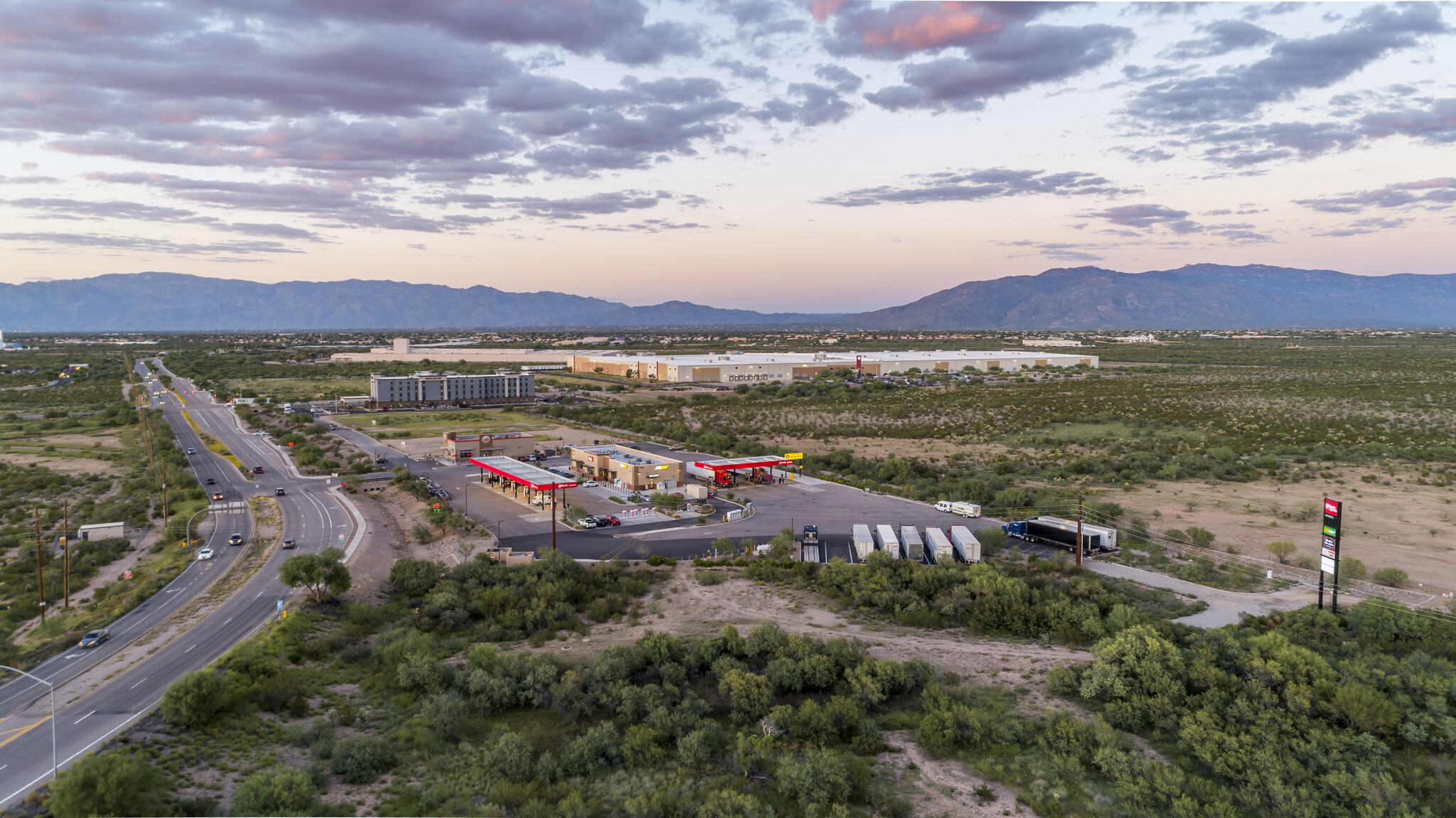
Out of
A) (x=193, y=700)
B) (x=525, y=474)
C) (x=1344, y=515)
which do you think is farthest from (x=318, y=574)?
(x=1344, y=515)

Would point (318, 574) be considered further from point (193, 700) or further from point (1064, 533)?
point (1064, 533)

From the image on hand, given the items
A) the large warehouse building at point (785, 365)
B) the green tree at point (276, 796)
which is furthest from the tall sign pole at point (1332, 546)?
the large warehouse building at point (785, 365)

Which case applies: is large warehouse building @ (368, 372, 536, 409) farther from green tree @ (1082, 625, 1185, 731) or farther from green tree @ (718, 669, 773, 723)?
Answer: green tree @ (1082, 625, 1185, 731)

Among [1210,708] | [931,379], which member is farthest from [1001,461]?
[931,379]

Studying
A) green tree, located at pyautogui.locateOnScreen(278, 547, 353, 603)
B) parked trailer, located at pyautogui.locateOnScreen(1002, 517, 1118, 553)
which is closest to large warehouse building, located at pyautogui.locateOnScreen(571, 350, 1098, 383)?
parked trailer, located at pyautogui.locateOnScreen(1002, 517, 1118, 553)

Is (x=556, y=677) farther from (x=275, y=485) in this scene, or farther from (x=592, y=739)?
(x=275, y=485)

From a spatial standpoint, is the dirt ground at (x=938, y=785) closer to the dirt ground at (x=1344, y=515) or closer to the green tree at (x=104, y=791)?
the green tree at (x=104, y=791)
